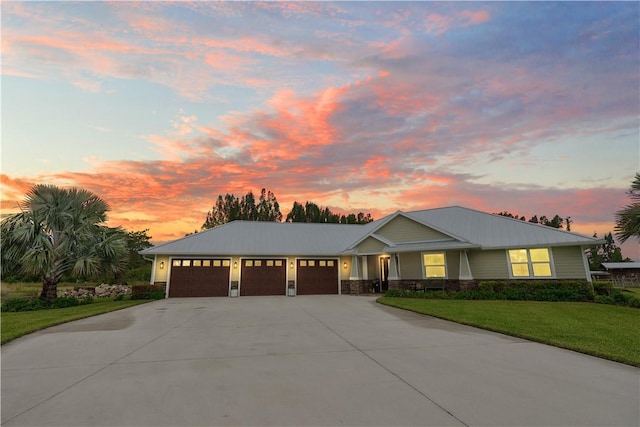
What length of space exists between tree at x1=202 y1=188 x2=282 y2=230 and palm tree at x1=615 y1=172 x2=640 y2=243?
39.3 metres

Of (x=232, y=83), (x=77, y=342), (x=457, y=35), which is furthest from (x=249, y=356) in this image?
(x=457, y=35)

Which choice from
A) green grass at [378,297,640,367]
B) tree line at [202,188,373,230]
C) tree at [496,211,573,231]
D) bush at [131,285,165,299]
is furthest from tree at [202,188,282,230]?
tree at [496,211,573,231]

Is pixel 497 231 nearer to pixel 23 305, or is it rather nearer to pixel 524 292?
pixel 524 292

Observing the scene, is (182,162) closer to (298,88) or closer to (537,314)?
(298,88)

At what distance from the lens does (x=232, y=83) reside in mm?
14094

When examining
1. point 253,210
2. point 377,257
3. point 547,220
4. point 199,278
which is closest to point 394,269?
point 377,257

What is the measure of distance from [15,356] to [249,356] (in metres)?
4.51

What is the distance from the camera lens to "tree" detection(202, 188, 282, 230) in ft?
148

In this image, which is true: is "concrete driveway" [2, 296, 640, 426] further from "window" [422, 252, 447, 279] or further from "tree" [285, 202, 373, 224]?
"tree" [285, 202, 373, 224]

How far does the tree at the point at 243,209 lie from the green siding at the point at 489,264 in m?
33.3

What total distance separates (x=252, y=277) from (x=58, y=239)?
10.5m

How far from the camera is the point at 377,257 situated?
70.9ft

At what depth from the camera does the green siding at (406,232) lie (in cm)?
1800

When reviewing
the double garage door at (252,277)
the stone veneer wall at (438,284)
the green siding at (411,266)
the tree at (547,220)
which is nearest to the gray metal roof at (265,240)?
the double garage door at (252,277)
